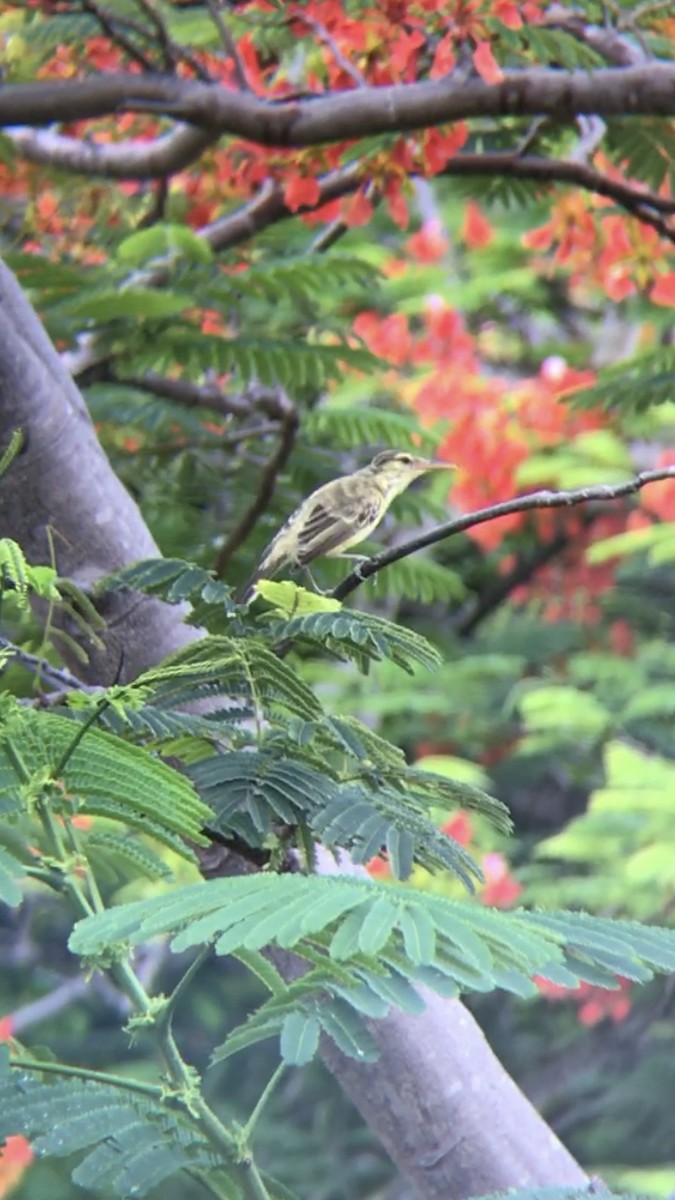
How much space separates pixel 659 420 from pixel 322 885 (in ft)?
19.2

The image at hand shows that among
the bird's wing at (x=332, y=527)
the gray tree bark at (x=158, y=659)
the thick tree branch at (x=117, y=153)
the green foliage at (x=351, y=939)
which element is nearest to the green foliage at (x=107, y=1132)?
the green foliage at (x=351, y=939)

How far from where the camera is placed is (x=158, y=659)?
2328 millimetres

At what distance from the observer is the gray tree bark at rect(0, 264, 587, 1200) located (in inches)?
83.5

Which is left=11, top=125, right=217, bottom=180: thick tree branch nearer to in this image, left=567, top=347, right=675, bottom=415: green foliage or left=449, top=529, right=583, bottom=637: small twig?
left=567, top=347, right=675, bottom=415: green foliage

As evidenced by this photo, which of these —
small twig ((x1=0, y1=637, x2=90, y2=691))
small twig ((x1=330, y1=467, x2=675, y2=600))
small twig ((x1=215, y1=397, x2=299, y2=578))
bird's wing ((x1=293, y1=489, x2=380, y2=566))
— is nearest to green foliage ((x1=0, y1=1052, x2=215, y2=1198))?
small twig ((x1=0, y1=637, x2=90, y2=691))

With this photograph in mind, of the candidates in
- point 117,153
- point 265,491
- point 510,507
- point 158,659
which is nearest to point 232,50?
point 117,153

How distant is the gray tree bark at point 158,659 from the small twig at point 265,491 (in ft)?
2.98

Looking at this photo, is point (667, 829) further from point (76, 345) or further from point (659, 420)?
point (76, 345)

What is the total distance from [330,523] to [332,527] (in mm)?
23

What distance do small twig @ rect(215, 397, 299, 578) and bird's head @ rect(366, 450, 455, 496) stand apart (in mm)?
164

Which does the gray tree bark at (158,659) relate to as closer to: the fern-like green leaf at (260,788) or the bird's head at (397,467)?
the fern-like green leaf at (260,788)

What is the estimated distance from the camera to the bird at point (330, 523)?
3.09 metres

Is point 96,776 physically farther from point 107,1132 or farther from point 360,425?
point 360,425

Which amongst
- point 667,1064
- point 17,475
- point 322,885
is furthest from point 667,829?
point 322,885
